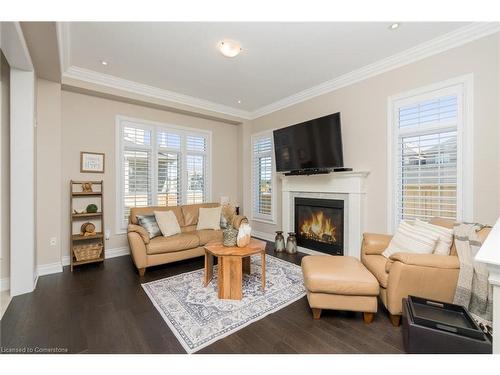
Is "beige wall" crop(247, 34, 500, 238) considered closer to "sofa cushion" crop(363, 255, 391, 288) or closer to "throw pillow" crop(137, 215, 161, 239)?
"sofa cushion" crop(363, 255, 391, 288)

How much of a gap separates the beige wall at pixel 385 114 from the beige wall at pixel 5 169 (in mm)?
4003

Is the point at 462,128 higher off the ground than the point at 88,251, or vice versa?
the point at 462,128

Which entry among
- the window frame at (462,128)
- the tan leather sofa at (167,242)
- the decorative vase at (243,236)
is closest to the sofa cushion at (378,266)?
the window frame at (462,128)

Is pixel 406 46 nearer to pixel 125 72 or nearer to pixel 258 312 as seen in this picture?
pixel 258 312

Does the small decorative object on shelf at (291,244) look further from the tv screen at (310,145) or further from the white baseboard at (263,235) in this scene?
the tv screen at (310,145)

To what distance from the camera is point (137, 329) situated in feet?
6.19

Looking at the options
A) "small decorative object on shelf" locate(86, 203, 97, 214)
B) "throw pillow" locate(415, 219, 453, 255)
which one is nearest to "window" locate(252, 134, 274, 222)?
"throw pillow" locate(415, 219, 453, 255)

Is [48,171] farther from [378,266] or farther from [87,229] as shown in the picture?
[378,266]

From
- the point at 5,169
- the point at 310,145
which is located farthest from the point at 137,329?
the point at 310,145

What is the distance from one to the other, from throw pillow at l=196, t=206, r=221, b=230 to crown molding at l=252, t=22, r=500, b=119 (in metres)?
2.59

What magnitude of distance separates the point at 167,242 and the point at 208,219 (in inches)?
38.2

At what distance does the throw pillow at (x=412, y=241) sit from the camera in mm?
2176

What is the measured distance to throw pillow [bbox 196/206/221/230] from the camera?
403cm
